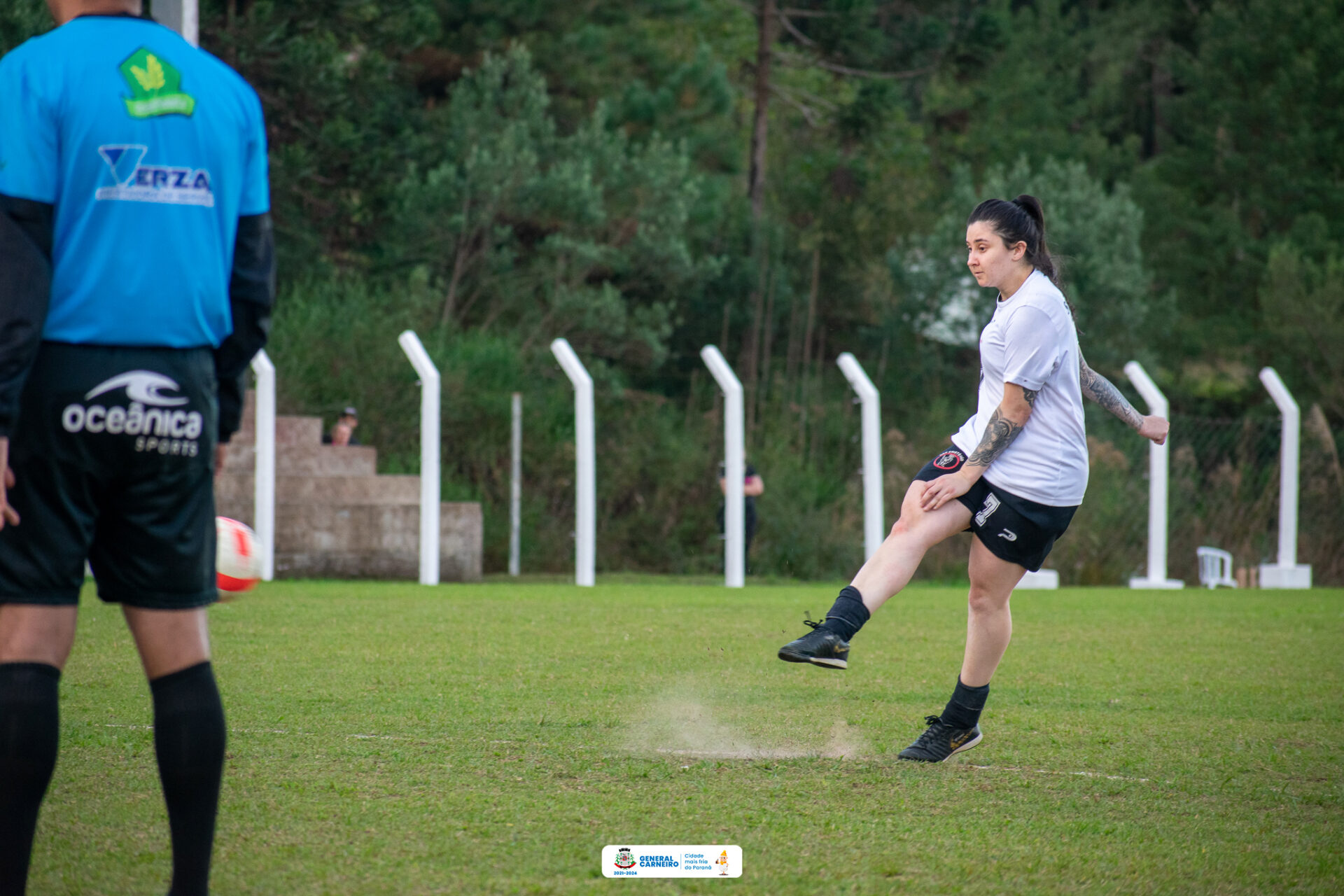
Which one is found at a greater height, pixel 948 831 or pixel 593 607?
pixel 948 831

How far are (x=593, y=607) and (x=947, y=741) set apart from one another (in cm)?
570

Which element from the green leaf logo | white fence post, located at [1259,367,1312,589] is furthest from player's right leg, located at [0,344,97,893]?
white fence post, located at [1259,367,1312,589]

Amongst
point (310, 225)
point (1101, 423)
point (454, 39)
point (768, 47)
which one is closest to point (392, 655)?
point (1101, 423)

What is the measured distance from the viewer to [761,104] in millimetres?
28500

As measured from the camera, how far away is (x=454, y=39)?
25.5m

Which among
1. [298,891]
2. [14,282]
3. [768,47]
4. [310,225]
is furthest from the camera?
[768,47]

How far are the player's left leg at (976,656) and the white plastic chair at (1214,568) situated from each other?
11858mm

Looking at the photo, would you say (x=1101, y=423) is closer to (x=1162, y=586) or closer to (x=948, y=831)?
(x=1162, y=586)

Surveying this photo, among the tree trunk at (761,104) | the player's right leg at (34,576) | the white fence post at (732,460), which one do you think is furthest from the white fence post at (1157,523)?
the tree trunk at (761,104)

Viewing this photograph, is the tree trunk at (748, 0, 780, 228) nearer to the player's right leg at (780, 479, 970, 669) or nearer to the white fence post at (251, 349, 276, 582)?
the white fence post at (251, 349, 276, 582)

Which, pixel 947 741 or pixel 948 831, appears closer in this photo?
pixel 948 831

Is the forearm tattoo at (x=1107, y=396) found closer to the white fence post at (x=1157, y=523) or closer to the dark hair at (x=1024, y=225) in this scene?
the dark hair at (x=1024, y=225)

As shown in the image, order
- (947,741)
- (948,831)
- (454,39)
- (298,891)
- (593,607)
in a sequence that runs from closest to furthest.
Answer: (298,891) < (948,831) < (947,741) < (593,607) < (454,39)

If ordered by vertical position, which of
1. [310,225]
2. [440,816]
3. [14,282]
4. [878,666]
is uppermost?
[310,225]
